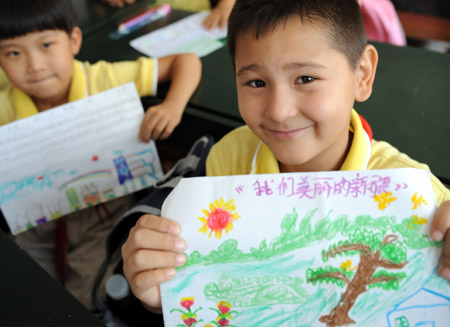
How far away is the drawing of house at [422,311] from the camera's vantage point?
1.78 feet

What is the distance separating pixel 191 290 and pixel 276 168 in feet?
1.06

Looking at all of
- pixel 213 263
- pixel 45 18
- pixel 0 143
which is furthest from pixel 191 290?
pixel 45 18

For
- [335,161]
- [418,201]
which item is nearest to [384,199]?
[418,201]

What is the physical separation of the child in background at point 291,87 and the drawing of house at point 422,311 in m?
0.13

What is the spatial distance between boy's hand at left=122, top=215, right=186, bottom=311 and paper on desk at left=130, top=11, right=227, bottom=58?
843mm

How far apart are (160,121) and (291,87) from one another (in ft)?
1.77

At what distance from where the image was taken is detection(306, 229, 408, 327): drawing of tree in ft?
1.82

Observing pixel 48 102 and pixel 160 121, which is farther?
pixel 48 102

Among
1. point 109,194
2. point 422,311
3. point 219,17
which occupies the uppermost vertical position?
point 219,17

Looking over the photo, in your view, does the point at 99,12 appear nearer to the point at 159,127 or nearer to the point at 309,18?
the point at 159,127

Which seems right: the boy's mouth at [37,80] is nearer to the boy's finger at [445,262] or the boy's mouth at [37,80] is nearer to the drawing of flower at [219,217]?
the drawing of flower at [219,217]

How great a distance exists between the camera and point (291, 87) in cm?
66

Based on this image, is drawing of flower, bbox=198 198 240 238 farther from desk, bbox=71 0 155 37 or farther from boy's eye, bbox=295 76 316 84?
desk, bbox=71 0 155 37

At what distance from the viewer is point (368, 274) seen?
56 centimetres
